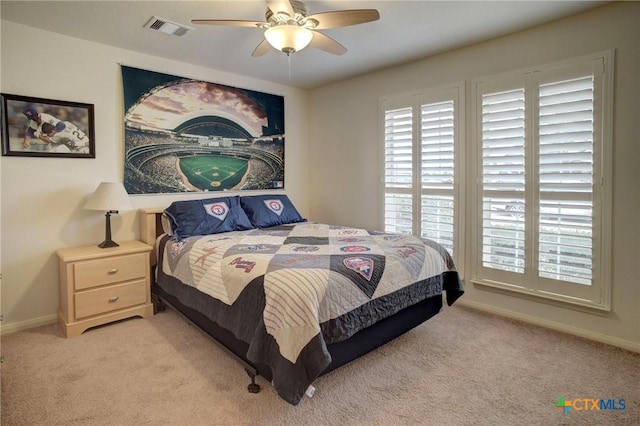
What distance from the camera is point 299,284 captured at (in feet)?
6.01

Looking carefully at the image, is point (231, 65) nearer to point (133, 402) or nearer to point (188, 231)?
point (188, 231)

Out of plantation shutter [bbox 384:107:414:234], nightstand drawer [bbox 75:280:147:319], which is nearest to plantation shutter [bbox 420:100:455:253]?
plantation shutter [bbox 384:107:414:234]

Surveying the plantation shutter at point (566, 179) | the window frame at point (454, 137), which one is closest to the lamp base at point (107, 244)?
the window frame at point (454, 137)

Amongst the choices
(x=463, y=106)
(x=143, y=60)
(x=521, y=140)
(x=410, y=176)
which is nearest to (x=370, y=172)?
(x=410, y=176)

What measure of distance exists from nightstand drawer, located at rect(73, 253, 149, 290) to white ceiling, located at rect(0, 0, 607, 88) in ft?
6.11

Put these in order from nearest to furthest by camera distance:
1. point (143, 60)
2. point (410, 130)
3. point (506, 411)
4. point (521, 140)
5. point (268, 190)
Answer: point (506, 411) < point (521, 140) < point (143, 60) < point (410, 130) < point (268, 190)

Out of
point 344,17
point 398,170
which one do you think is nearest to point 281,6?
point 344,17

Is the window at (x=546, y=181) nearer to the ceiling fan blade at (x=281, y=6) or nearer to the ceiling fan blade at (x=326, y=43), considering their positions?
the ceiling fan blade at (x=326, y=43)

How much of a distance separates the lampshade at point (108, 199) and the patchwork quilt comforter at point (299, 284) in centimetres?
48

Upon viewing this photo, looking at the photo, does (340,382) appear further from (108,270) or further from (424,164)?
(424,164)

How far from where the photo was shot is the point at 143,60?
3.40 m

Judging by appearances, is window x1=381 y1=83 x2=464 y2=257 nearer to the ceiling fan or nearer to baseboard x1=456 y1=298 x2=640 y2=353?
baseboard x1=456 y1=298 x2=640 y2=353

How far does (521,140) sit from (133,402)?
329 centimetres

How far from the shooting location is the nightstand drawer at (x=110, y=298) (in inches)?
110
